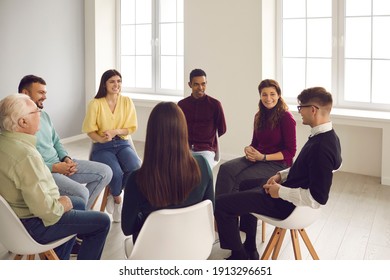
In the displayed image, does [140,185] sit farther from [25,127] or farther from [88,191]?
[88,191]

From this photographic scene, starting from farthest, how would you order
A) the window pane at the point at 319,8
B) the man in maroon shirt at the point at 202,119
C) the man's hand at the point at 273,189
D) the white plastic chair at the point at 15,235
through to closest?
the window pane at the point at 319,8 < the man in maroon shirt at the point at 202,119 < the man's hand at the point at 273,189 < the white plastic chair at the point at 15,235

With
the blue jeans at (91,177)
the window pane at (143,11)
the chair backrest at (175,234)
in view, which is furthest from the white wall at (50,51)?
the chair backrest at (175,234)

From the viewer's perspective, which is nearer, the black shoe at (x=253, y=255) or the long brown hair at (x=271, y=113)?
the black shoe at (x=253, y=255)

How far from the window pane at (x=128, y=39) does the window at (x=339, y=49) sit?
241 cm

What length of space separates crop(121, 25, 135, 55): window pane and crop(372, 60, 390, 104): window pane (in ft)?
11.5

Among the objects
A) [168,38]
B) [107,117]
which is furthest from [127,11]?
[107,117]

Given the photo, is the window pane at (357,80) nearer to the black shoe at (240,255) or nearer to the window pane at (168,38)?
the window pane at (168,38)

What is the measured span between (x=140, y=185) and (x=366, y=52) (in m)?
3.95

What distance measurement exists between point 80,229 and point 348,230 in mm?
2211

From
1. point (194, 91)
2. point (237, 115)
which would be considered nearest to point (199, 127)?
point (194, 91)

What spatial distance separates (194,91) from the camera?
171 inches

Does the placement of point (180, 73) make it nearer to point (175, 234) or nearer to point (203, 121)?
point (203, 121)

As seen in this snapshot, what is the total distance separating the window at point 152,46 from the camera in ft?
23.3

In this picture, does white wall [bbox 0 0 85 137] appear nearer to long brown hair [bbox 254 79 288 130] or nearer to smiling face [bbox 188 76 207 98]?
smiling face [bbox 188 76 207 98]
